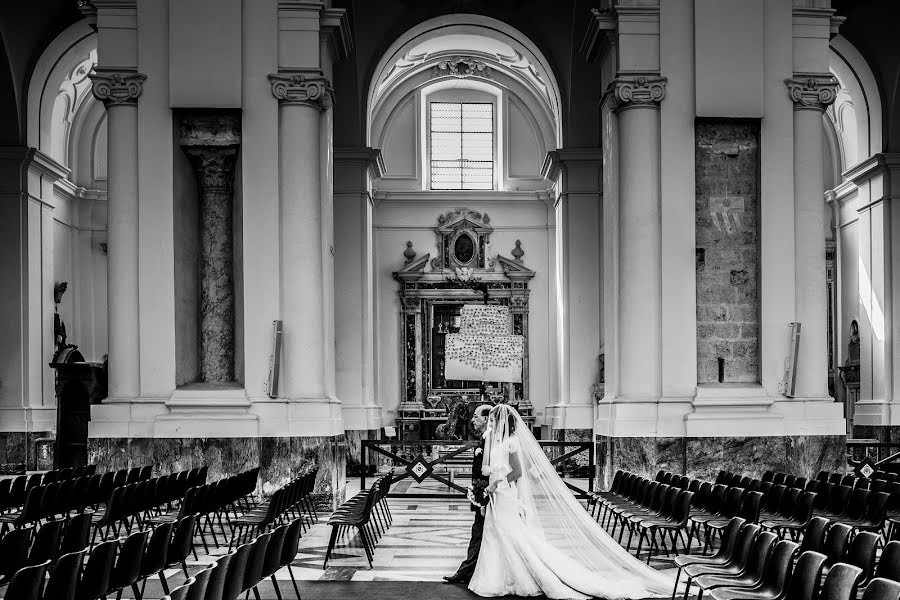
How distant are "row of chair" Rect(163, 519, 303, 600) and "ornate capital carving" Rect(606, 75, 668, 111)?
9.93 meters

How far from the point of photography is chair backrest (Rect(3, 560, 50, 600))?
5.35m

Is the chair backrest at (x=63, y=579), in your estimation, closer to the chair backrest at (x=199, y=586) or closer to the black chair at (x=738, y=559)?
the chair backrest at (x=199, y=586)

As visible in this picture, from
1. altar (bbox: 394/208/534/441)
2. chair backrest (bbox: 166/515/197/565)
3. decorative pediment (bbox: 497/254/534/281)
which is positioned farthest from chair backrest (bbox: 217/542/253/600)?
decorative pediment (bbox: 497/254/534/281)

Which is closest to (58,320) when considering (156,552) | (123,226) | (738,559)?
(123,226)

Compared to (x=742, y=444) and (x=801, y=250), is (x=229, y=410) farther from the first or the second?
(x=801, y=250)

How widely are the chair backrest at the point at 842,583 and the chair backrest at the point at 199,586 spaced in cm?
337

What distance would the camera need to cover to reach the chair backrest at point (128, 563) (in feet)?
22.5

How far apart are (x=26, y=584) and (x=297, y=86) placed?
36.9 ft

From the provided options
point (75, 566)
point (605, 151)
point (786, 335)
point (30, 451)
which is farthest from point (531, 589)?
point (30, 451)

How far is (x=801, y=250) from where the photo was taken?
1611 centimetres

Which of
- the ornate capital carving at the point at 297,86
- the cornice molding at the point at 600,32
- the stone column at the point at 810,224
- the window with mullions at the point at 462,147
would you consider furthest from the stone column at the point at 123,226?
the window with mullions at the point at 462,147

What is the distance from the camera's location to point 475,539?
1005 centimetres

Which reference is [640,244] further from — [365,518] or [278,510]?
[278,510]

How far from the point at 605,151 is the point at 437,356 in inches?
568
